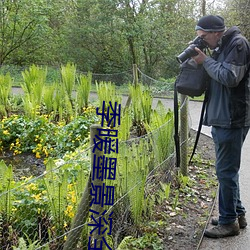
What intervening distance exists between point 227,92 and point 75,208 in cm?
152

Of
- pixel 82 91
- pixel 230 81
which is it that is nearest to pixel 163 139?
pixel 230 81

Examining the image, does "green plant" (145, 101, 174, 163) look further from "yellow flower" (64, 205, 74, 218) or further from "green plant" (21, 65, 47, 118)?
"green plant" (21, 65, 47, 118)

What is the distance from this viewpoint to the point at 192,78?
10.3ft

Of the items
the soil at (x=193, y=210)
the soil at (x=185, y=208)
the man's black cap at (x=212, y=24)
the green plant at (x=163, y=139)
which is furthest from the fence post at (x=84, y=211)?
the green plant at (x=163, y=139)

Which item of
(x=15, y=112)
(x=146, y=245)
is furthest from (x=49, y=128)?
(x=146, y=245)

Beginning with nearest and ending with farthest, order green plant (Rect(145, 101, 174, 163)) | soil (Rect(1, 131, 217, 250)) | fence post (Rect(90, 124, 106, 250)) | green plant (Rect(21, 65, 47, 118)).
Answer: fence post (Rect(90, 124, 106, 250)), soil (Rect(1, 131, 217, 250)), green plant (Rect(145, 101, 174, 163)), green plant (Rect(21, 65, 47, 118))

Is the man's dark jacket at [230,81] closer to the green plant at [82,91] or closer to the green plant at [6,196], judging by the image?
the green plant at [6,196]

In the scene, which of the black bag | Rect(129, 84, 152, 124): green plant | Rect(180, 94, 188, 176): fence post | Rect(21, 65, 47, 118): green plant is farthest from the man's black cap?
Rect(21, 65, 47, 118): green plant

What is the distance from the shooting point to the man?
285cm

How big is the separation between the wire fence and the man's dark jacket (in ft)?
2.80

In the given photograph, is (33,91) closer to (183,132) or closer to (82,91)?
(82,91)

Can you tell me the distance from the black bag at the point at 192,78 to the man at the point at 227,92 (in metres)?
0.06

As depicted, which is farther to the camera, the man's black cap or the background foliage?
the background foliage

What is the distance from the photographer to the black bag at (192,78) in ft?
10.2
